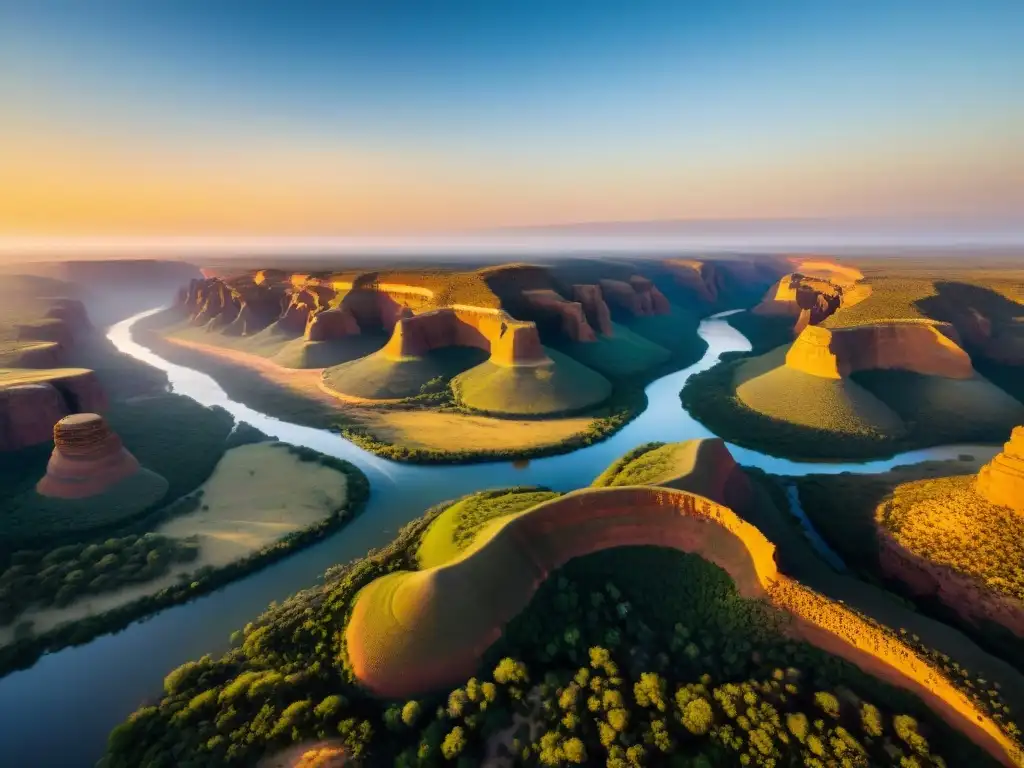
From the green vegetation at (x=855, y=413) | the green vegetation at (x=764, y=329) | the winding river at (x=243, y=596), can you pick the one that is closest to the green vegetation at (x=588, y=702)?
the winding river at (x=243, y=596)

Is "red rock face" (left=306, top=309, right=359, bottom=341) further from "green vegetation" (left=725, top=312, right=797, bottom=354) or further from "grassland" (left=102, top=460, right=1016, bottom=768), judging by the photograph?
"green vegetation" (left=725, top=312, right=797, bottom=354)

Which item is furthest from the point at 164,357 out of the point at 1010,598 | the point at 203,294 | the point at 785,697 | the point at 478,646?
the point at 1010,598

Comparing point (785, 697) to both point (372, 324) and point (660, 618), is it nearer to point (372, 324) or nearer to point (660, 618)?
point (660, 618)

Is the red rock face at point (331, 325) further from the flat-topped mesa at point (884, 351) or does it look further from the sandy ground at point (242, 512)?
the flat-topped mesa at point (884, 351)

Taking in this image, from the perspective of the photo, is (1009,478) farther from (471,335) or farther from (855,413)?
(471,335)

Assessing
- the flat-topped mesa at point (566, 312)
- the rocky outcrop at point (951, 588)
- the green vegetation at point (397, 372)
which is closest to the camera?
the rocky outcrop at point (951, 588)
